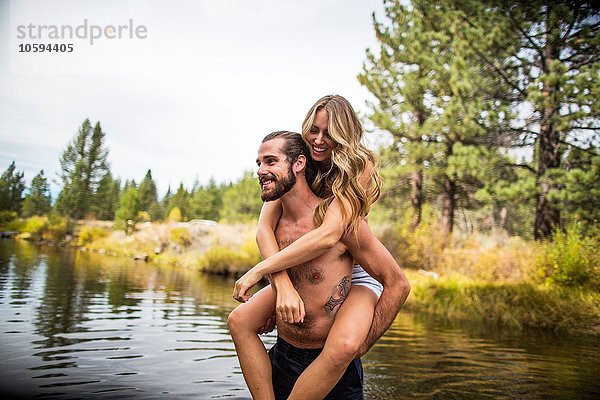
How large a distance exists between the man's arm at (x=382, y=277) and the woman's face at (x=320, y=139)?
16.4 inches

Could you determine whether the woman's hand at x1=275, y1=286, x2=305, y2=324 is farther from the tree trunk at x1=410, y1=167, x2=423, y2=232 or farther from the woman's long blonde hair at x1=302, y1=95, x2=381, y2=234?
the tree trunk at x1=410, y1=167, x2=423, y2=232

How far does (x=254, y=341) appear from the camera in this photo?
7.77 feet

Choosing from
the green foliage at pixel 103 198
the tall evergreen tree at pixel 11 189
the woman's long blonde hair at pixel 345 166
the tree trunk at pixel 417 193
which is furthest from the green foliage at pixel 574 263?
the green foliage at pixel 103 198

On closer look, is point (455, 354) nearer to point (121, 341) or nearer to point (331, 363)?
point (121, 341)

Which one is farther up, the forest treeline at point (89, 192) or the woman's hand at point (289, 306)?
the forest treeline at point (89, 192)

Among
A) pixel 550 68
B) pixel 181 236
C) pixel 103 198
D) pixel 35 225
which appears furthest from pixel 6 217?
pixel 550 68

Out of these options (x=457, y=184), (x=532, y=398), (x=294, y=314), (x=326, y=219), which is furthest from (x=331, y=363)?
(x=457, y=184)

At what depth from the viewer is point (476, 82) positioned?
15109 millimetres

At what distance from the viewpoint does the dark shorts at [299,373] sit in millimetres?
2396

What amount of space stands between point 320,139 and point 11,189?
1549 inches

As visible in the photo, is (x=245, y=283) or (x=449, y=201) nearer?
(x=245, y=283)

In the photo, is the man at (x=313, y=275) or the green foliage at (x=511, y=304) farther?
the green foliage at (x=511, y=304)

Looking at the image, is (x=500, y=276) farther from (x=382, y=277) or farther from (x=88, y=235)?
(x=88, y=235)

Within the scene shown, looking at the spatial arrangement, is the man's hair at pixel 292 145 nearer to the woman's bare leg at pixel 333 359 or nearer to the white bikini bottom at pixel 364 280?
the white bikini bottom at pixel 364 280
